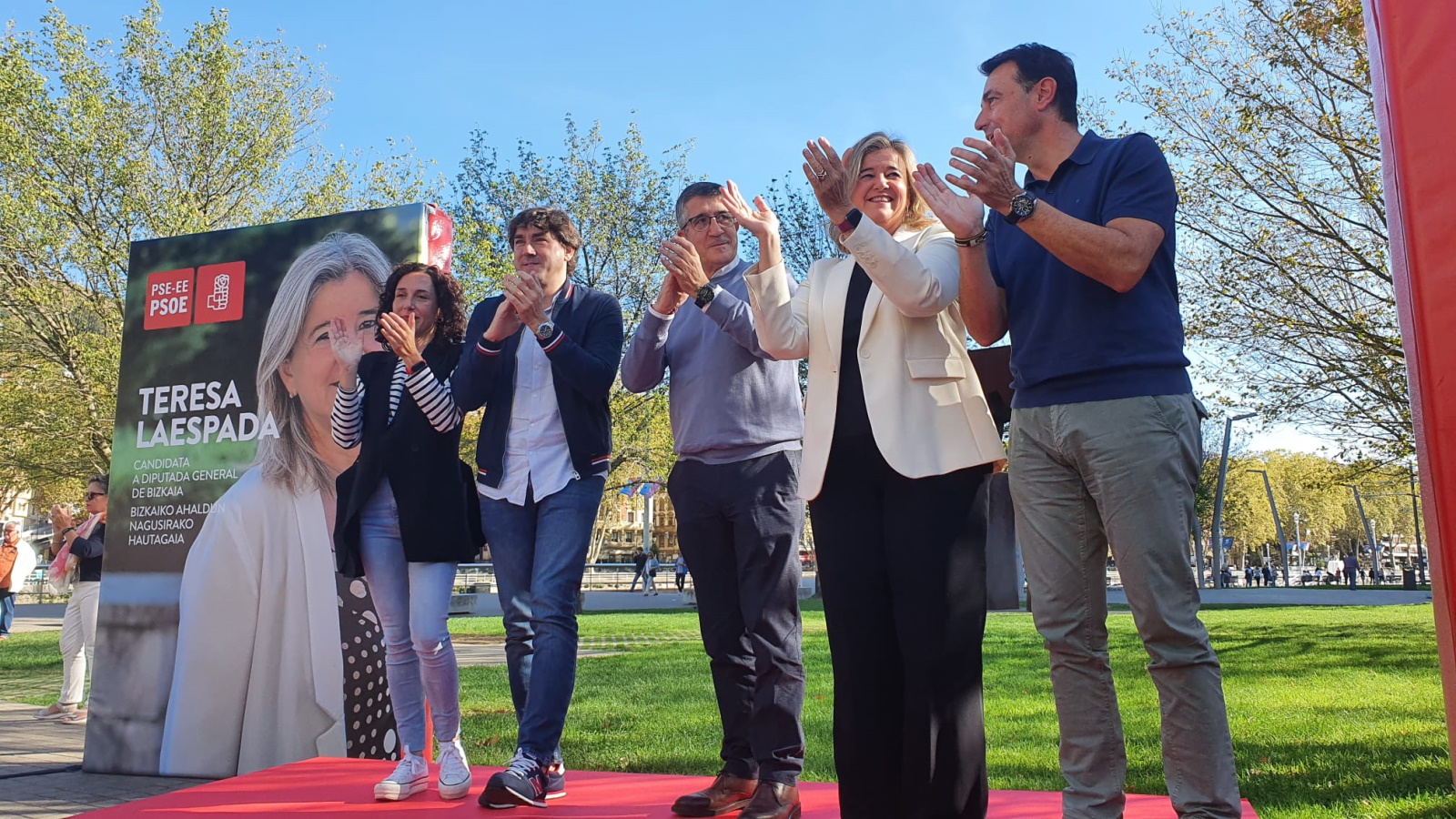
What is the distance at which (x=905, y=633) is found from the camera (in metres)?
2.77

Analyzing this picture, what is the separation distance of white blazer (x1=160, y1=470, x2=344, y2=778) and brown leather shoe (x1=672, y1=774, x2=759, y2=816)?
2.35 m

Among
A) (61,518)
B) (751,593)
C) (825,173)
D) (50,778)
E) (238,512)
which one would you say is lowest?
(50,778)

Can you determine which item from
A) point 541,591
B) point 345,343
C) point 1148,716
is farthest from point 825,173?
point 1148,716

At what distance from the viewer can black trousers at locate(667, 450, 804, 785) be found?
346cm

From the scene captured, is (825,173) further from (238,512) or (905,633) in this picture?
(238,512)

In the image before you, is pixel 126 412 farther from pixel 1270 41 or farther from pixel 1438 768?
pixel 1270 41

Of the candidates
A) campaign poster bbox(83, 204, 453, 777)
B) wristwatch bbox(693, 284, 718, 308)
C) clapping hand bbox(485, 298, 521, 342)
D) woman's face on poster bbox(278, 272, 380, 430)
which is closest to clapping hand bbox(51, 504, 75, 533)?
campaign poster bbox(83, 204, 453, 777)

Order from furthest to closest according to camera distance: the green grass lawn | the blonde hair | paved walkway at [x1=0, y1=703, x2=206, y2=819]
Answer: paved walkway at [x1=0, y1=703, x2=206, y2=819] → the green grass lawn → the blonde hair

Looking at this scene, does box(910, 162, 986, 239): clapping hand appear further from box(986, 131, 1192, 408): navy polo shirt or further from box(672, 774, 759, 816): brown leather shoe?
box(672, 774, 759, 816): brown leather shoe

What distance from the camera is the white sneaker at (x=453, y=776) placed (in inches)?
154

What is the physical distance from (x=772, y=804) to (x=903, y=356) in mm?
1558

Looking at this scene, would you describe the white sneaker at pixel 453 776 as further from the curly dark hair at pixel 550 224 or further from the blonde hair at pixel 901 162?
the blonde hair at pixel 901 162

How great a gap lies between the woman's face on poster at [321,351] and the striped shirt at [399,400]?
1.01m

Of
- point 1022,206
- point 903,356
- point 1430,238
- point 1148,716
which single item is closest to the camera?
point 1430,238
